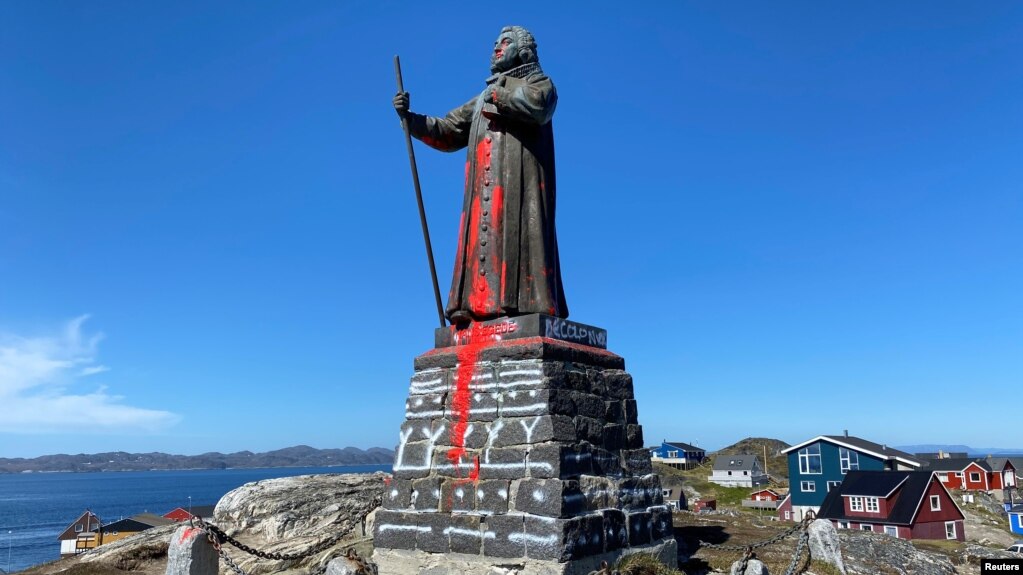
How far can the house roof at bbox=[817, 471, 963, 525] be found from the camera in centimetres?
3384

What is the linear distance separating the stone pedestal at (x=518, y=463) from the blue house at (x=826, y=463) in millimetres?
43027

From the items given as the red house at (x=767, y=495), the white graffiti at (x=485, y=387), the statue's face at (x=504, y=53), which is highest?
the statue's face at (x=504, y=53)

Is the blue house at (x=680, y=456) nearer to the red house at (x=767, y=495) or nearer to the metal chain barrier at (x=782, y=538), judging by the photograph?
the red house at (x=767, y=495)

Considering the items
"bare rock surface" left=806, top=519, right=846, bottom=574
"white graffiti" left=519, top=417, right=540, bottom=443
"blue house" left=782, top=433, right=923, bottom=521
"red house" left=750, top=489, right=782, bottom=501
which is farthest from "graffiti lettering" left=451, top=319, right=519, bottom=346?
"red house" left=750, top=489, right=782, bottom=501

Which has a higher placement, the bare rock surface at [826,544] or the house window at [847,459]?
the bare rock surface at [826,544]

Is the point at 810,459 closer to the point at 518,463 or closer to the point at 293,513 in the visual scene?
the point at 293,513

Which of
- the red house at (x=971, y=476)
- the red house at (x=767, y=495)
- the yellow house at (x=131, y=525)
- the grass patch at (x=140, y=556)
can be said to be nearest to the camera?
the grass patch at (x=140, y=556)

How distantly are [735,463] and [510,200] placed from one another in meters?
73.3

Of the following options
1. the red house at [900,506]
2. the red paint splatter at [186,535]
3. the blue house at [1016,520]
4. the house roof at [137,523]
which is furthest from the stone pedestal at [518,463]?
the blue house at [1016,520]

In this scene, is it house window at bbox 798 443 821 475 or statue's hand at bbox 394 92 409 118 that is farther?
house window at bbox 798 443 821 475

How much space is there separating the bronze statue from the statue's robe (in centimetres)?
1

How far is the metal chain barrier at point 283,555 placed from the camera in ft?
23.7

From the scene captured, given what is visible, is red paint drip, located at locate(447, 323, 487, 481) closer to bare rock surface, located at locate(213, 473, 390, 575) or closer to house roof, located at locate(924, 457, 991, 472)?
bare rock surface, located at locate(213, 473, 390, 575)

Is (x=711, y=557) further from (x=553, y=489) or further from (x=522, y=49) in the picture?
(x=522, y=49)
